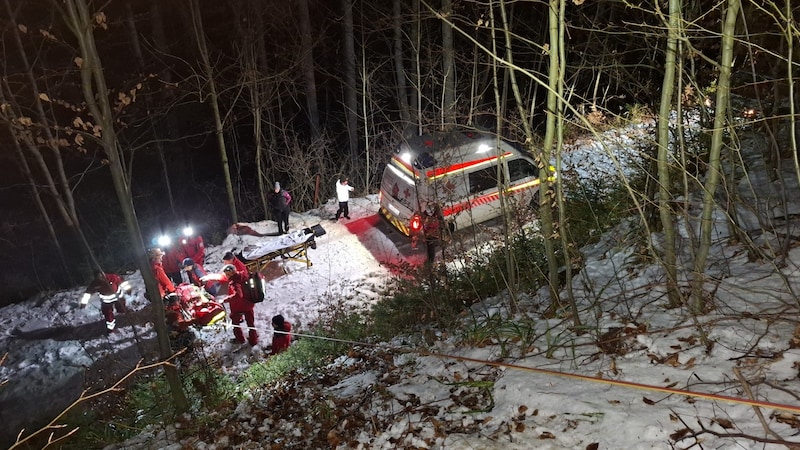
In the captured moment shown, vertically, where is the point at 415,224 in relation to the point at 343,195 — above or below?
below

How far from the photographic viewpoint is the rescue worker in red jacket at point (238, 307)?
25.2 feet

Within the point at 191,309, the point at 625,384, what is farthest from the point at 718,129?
the point at 191,309

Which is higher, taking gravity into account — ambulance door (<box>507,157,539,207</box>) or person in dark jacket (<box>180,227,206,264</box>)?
ambulance door (<box>507,157,539,207</box>)

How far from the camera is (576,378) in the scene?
4.28m

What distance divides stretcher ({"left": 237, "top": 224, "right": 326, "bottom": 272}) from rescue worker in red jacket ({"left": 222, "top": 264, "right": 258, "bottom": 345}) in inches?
51.1

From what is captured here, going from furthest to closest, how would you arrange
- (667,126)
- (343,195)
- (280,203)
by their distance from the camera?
(343,195) < (280,203) < (667,126)

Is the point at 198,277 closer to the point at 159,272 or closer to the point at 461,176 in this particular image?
the point at 159,272

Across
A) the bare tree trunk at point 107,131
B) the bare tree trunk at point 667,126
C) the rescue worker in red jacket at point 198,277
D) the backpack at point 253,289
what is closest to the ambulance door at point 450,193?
the bare tree trunk at point 667,126

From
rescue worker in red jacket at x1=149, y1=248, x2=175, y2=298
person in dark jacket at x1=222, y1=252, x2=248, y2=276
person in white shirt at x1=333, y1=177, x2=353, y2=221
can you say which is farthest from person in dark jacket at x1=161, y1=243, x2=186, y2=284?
person in white shirt at x1=333, y1=177, x2=353, y2=221

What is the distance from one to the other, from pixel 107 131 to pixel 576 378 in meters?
4.91

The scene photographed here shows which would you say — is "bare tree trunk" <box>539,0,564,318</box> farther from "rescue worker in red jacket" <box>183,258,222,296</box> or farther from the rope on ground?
"rescue worker in red jacket" <box>183,258,222,296</box>

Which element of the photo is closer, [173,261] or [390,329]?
[390,329]

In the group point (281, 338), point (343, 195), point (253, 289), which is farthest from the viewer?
point (343, 195)

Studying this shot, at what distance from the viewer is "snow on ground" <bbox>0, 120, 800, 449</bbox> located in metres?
3.49
